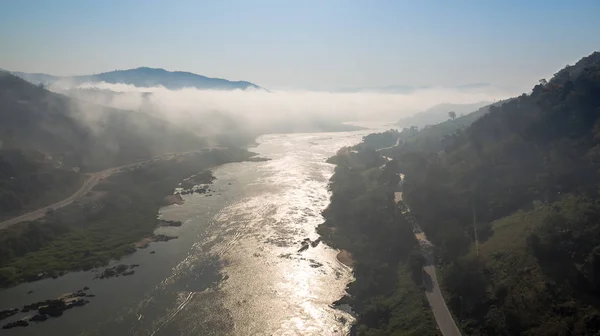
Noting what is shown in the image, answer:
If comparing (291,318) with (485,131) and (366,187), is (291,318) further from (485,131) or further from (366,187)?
(485,131)

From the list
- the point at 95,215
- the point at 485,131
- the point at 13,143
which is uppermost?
the point at 485,131

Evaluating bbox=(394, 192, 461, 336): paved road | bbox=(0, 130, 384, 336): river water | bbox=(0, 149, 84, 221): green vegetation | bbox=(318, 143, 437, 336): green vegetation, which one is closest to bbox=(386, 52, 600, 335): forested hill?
bbox=(394, 192, 461, 336): paved road

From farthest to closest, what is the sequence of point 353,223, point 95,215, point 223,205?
point 223,205
point 95,215
point 353,223

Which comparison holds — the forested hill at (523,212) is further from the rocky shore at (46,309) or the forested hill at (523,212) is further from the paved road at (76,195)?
the paved road at (76,195)

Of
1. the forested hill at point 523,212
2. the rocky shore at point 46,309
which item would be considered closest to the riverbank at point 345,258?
the forested hill at point 523,212

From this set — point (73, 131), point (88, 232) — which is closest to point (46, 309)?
point (88, 232)

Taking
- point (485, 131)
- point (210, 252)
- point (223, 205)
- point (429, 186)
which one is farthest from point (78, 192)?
point (485, 131)
